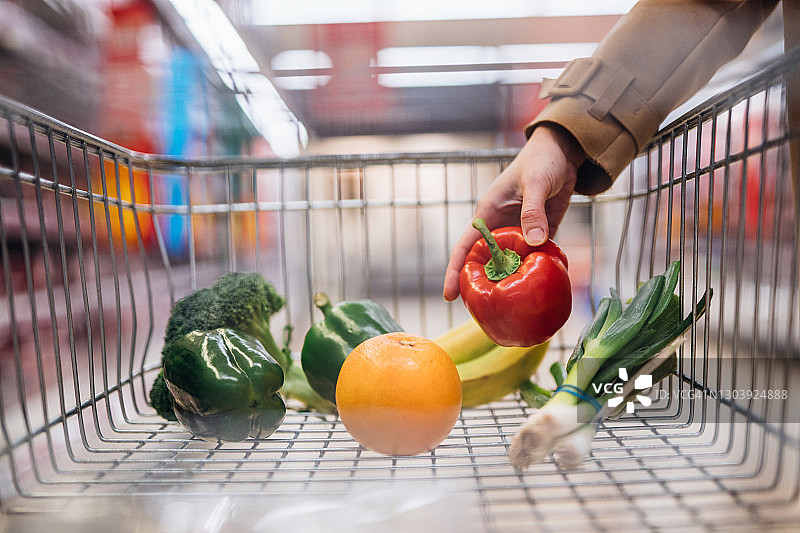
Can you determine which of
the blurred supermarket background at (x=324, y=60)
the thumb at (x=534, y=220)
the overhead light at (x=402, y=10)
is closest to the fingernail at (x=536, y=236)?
the thumb at (x=534, y=220)

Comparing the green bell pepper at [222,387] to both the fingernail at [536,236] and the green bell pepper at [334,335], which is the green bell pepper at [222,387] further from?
the fingernail at [536,236]

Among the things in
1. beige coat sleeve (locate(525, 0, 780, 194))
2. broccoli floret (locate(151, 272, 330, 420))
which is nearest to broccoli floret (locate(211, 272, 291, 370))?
broccoli floret (locate(151, 272, 330, 420))

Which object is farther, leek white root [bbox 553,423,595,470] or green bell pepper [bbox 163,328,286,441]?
green bell pepper [bbox 163,328,286,441]

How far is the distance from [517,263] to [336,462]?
27 cm

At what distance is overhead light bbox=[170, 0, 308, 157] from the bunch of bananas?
0.31 meters

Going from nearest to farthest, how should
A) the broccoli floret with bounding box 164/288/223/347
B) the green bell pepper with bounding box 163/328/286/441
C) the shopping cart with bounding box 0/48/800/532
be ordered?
1. the shopping cart with bounding box 0/48/800/532
2. the green bell pepper with bounding box 163/328/286/441
3. the broccoli floret with bounding box 164/288/223/347

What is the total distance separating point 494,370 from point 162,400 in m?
0.38

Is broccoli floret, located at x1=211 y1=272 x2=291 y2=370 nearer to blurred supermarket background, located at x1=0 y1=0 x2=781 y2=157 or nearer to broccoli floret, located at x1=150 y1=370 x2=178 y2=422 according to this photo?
broccoli floret, located at x1=150 y1=370 x2=178 y2=422

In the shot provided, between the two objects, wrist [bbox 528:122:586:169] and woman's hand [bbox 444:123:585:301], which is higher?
wrist [bbox 528:122:586:169]

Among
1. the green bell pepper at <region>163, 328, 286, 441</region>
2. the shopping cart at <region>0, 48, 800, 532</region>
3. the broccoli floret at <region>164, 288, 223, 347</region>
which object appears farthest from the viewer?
the broccoli floret at <region>164, 288, 223, 347</region>

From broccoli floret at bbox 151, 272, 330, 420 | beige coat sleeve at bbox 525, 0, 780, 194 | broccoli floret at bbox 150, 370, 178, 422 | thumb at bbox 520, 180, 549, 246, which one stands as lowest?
broccoli floret at bbox 150, 370, 178, 422

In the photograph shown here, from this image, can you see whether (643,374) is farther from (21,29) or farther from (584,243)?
(21,29)

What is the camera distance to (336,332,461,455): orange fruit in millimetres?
471

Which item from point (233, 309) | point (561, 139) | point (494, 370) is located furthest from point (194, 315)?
point (561, 139)
